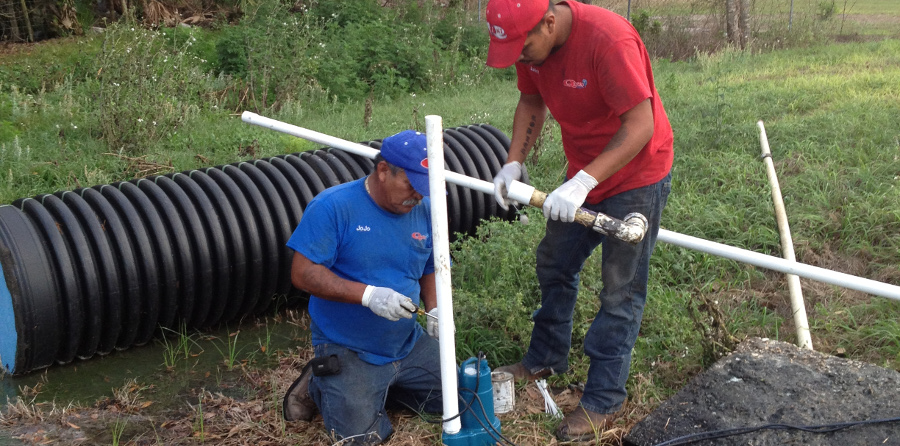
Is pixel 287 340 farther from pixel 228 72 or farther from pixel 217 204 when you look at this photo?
pixel 228 72

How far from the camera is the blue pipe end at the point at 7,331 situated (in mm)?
4203

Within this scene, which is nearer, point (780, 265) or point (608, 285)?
point (780, 265)

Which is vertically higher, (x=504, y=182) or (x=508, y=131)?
(x=504, y=182)

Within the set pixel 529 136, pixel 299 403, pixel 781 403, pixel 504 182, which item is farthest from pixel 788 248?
pixel 299 403

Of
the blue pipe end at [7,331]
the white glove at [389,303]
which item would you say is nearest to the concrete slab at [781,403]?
the white glove at [389,303]

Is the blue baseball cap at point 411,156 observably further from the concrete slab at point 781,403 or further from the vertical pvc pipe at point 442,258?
the concrete slab at point 781,403

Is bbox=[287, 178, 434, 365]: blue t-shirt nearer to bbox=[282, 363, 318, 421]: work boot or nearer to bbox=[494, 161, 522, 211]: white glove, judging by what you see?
bbox=[282, 363, 318, 421]: work boot

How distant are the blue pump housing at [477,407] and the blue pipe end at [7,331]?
2.53m

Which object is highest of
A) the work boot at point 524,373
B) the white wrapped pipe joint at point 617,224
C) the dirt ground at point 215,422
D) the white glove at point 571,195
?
the white glove at point 571,195

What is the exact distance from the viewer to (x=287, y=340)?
15.7 feet

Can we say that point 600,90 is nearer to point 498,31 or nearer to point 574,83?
point 574,83

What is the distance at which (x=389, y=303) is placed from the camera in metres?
3.13

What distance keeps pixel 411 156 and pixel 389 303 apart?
60cm

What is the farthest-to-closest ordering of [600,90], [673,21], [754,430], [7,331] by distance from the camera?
[673,21]
[7,331]
[754,430]
[600,90]
